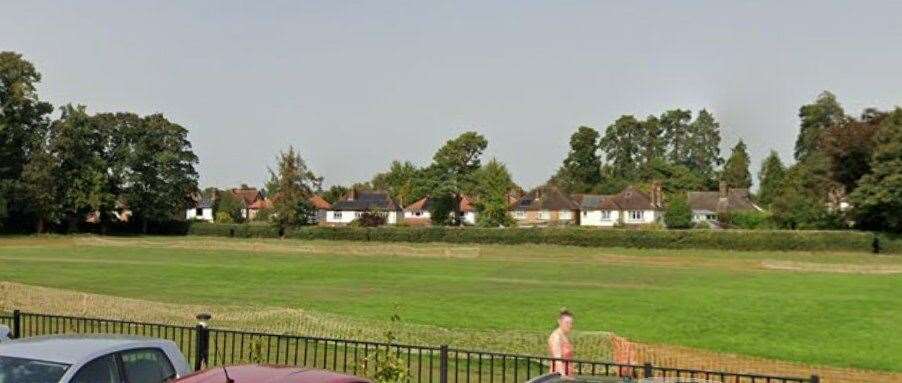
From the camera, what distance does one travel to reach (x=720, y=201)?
144 m

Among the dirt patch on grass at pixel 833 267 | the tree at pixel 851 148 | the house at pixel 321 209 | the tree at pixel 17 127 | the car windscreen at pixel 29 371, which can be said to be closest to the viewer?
the car windscreen at pixel 29 371

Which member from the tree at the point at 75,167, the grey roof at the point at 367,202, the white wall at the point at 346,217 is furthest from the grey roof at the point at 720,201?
the tree at the point at 75,167

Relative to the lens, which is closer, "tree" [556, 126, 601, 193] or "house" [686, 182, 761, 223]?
"house" [686, 182, 761, 223]

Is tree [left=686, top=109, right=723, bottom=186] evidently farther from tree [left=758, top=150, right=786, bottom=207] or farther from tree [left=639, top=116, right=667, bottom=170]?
tree [left=758, top=150, right=786, bottom=207]

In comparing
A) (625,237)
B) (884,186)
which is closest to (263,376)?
(625,237)

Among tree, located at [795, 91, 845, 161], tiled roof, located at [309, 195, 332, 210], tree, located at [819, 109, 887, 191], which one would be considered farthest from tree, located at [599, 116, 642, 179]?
tree, located at [819, 109, 887, 191]

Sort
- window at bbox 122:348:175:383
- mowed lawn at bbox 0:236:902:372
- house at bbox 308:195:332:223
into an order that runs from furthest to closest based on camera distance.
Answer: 1. house at bbox 308:195:332:223
2. mowed lawn at bbox 0:236:902:372
3. window at bbox 122:348:175:383

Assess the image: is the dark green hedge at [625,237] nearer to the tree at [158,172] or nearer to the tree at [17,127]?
the tree at [158,172]

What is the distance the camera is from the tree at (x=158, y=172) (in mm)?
110375

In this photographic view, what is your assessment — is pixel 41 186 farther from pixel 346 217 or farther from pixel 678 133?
pixel 678 133

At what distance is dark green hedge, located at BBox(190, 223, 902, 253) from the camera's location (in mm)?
76188

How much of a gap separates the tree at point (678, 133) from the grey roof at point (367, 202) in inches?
2717

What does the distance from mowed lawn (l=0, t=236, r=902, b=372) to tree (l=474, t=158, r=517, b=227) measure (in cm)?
3642

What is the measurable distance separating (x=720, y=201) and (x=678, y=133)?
53919 millimetres
